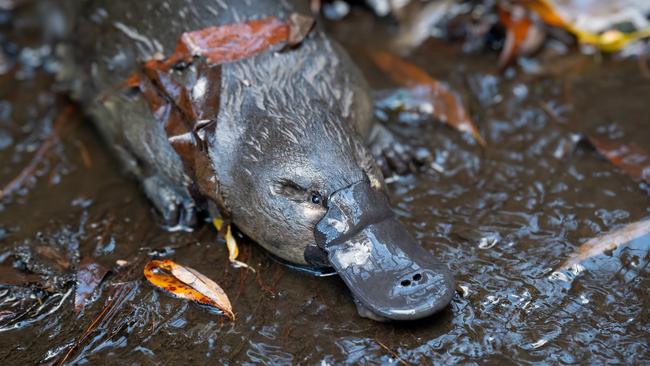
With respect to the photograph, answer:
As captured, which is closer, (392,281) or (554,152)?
(392,281)

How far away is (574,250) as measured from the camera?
271 centimetres

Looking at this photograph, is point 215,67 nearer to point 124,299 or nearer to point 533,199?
point 124,299

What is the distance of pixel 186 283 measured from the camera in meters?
2.68

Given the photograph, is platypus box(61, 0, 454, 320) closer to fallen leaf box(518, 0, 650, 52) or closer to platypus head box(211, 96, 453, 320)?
platypus head box(211, 96, 453, 320)

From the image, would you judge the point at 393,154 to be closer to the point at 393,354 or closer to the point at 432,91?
the point at 432,91

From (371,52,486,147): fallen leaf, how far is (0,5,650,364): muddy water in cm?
6

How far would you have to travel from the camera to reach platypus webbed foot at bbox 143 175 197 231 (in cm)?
306

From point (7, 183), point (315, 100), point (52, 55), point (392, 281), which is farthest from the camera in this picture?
point (52, 55)

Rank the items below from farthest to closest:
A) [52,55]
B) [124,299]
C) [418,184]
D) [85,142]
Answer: [52,55] → [85,142] → [418,184] → [124,299]

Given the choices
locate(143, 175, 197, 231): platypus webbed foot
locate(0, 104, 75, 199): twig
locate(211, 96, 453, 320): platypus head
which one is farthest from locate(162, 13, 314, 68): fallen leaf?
locate(0, 104, 75, 199): twig

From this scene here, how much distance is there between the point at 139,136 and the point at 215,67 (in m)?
0.53

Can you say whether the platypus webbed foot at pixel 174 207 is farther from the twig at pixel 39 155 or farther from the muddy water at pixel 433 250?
the twig at pixel 39 155

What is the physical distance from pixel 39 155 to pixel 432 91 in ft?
6.37

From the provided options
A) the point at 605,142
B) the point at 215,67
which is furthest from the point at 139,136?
the point at 605,142
